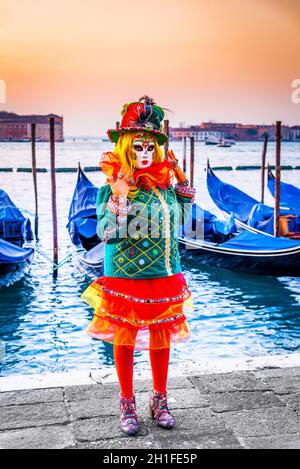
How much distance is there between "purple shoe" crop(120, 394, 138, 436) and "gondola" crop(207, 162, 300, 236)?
22.2ft

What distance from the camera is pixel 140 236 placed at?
221cm

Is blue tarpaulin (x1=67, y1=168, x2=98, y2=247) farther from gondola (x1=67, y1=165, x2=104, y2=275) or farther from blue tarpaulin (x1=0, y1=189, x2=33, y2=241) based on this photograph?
blue tarpaulin (x1=0, y1=189, x2=33, y2=241)

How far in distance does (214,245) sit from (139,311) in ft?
20.8

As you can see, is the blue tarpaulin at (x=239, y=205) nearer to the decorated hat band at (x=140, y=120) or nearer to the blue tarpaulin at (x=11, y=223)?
the blue tarpaulin at (x=11, y=223)

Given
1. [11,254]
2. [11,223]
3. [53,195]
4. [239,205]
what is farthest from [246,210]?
[11,254]

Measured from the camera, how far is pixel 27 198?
19719 mm

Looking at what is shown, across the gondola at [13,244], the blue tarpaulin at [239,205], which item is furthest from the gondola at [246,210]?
the gondola at [13,244]

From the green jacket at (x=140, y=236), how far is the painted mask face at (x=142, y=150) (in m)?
0.10

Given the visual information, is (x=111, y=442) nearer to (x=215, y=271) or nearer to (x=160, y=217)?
(x=160, y=217)

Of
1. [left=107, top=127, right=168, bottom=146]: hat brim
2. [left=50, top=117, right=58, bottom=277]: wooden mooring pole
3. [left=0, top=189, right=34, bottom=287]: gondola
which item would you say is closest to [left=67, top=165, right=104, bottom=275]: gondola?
[left=50, top=117, right=58, bottom=277]: wooden mooring pole

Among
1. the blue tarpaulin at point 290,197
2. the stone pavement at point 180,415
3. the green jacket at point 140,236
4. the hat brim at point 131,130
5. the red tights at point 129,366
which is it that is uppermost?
the hat brim at point 131,130

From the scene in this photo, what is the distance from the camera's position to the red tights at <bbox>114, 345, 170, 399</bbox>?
2.22m

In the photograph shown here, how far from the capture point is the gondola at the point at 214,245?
7.42 metres

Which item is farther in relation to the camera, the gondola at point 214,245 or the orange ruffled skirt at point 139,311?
the gondola at point 214,245
